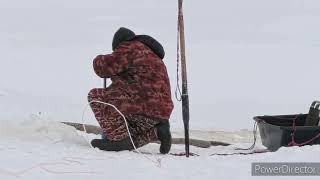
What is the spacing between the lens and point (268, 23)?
17281mm

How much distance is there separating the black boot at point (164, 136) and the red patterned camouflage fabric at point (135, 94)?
6 centimetres

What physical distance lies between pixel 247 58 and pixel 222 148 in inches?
272

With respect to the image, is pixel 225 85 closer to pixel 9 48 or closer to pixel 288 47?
pixel 288 47

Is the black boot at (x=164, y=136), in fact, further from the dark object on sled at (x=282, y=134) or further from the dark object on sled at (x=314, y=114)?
the dark object on sled at (x=314, y=114)

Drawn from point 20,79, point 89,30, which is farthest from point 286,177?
point 89,30

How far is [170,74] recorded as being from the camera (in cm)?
1023

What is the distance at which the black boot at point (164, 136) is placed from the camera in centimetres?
473

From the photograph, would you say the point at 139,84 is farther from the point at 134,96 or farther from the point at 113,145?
the point at 113,145

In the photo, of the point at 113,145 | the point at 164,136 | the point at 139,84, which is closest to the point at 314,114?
the point at 164,136

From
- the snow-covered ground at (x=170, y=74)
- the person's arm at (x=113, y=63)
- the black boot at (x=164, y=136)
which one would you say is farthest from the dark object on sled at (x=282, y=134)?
the person's arm at (x=113, y=63)

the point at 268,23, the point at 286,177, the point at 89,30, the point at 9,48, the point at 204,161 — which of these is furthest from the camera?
the point at 268,23

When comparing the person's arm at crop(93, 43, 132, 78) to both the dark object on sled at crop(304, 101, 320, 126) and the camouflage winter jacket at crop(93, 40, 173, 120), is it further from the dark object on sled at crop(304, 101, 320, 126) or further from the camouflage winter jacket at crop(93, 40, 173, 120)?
the dark object on sled at crop(304, 101, 320, 126)

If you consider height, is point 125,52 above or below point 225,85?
above

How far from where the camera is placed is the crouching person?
4.59m
